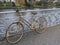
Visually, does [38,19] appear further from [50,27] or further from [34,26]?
[50,27]

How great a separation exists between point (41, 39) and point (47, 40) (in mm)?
293

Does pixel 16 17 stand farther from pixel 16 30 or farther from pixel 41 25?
pixel 41 25

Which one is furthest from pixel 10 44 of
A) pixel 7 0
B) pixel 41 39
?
pixel 7 0

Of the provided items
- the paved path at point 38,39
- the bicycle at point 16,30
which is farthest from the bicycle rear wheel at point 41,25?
the bicycle at point 16,30

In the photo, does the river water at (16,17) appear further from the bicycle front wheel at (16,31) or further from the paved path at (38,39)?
the paved path at (38,39)

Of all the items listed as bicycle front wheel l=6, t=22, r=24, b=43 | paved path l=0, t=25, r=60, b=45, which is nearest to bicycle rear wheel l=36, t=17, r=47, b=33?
paved path l=0, t=25, r=60, b=45

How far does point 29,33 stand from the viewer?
29.4ft

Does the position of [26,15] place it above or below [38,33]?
above

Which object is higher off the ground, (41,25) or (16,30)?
(16,30)

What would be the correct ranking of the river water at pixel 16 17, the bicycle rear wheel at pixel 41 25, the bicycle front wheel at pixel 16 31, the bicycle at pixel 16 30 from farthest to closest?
the bicycle rear wheel at pixel 41 25 → the river water at pixel 16 17 → the bicycle front wheel at pixel 16 31 → the bicycle at pixel 16 30

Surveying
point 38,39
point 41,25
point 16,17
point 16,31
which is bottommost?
point 38,39

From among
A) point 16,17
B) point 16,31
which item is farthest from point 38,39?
point 16,17

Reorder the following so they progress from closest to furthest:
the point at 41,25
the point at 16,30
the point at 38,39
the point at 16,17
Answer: the point at 16,30 < the point at 38,39 < the point at 16,17 < the point at 41,25

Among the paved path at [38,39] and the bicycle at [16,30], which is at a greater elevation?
the bicycle at [16,30]
